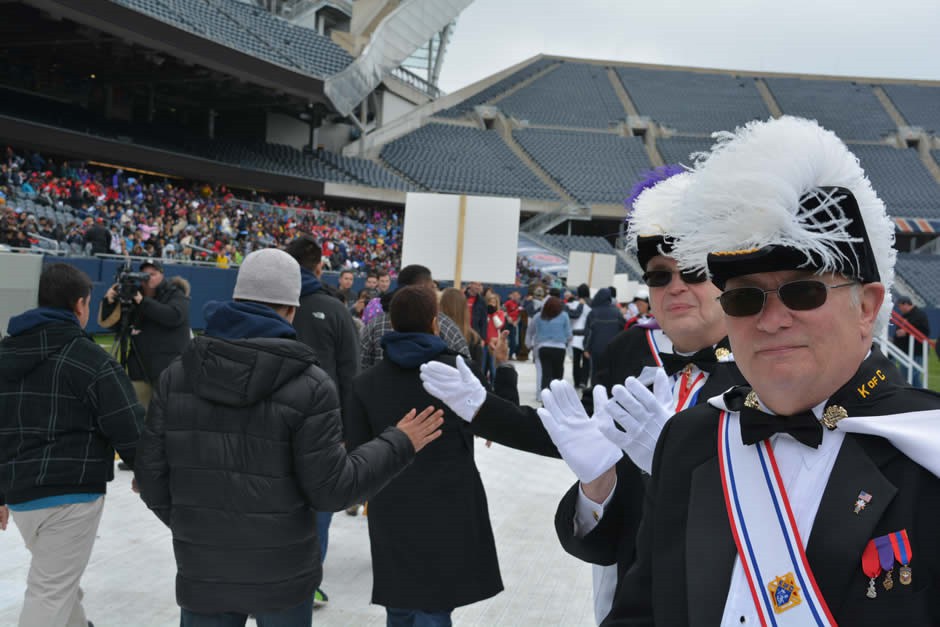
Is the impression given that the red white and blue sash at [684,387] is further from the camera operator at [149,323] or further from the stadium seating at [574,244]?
the stadium seating at [574,244]

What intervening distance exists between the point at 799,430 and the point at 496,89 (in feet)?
178

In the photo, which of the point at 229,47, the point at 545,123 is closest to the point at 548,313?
the point at 229,47

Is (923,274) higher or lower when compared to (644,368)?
higher

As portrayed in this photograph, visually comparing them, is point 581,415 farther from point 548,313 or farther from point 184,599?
point 548,313

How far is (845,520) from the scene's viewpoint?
123 cm

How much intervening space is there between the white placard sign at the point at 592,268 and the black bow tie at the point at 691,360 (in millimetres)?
14880

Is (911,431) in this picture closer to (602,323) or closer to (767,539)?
(767,539)

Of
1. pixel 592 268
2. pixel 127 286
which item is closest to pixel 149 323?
pixel 127 286

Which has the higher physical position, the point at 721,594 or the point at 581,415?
the point at 581,415

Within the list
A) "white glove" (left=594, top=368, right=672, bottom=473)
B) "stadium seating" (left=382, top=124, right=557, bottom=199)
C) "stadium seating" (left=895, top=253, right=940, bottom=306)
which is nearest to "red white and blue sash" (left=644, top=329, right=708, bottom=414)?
"white glove" (left=594, top=368, right=672, bottom=473)

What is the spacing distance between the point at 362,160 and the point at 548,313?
30095mm

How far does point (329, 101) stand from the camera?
33500mm

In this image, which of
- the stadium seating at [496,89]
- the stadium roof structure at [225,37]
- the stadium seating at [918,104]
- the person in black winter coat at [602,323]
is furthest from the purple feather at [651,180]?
the stadium seating at [918,104]

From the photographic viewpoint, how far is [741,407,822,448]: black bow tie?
129 cm
